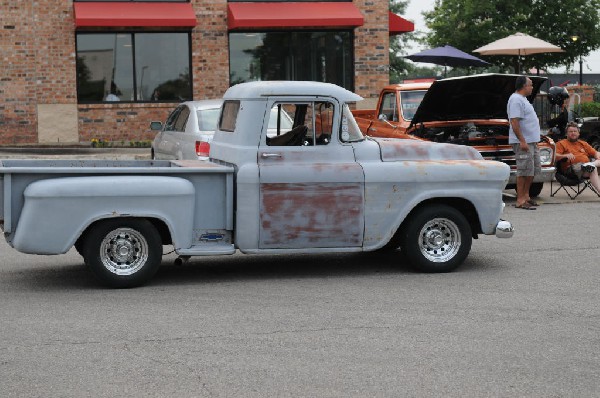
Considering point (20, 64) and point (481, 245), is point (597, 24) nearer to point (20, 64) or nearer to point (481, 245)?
point (20, 64)

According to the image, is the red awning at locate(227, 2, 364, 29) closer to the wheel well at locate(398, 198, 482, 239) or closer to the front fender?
the wheel well at locate(398, 198, 482, 239)

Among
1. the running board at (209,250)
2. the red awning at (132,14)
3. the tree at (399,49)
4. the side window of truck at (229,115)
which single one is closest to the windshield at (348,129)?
the side window of truck at (229,115)

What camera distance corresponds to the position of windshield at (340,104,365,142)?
9.27m

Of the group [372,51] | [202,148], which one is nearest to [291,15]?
[372,51]

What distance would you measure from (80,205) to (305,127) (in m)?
2.12

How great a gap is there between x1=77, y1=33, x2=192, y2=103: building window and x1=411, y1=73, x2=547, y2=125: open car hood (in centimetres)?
1137

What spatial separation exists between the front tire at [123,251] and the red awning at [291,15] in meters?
16.1

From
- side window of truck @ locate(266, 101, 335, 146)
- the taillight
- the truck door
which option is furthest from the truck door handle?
the taillight

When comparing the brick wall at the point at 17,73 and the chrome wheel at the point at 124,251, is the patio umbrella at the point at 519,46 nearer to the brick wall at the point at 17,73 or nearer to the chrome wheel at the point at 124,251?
the brick wall at the point at 17,73

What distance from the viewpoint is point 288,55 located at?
2570 centimetres

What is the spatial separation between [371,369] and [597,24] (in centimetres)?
3630

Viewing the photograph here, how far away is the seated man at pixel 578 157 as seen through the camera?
15.2 m

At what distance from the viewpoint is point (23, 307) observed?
313 inches

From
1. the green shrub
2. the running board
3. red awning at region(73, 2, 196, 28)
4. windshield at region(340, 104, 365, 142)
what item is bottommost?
the running board
